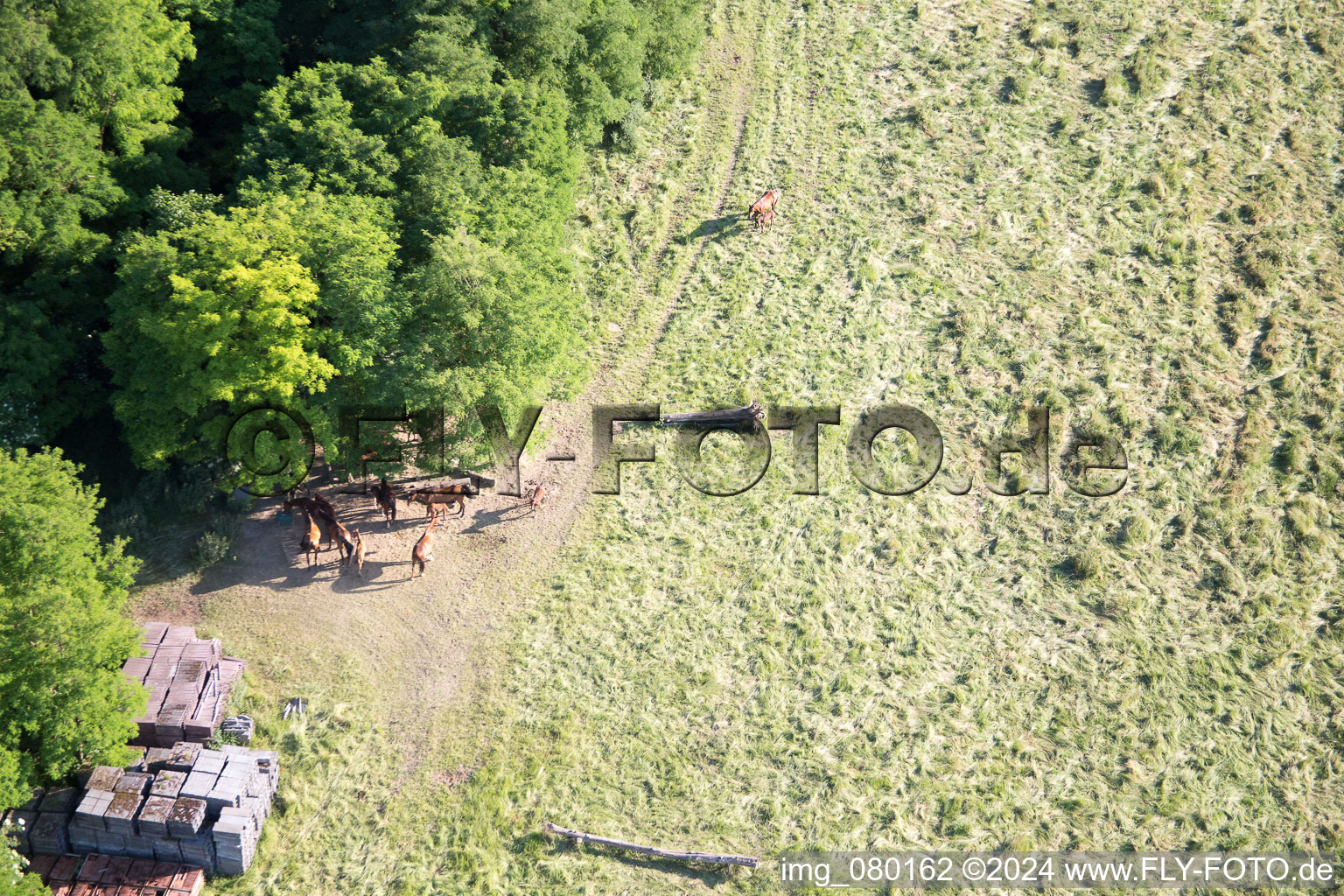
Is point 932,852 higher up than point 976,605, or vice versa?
point 976,605

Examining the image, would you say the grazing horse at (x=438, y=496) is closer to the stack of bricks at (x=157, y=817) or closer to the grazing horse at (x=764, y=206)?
the stack of bricks at (x=157, y=817)

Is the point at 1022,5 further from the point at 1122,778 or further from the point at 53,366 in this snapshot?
the point at 53,366

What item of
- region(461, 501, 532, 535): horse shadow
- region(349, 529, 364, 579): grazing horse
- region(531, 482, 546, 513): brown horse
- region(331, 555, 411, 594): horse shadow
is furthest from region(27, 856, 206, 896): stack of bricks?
region(531, 482, 546, 513): brown horse

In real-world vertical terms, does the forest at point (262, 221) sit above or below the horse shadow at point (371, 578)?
above

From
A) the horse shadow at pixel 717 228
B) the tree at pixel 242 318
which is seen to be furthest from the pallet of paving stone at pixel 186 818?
the horse shadow at pixel 717 228

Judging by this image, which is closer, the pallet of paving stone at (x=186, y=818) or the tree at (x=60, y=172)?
the pallet of paving stone at (x=186, y=818)

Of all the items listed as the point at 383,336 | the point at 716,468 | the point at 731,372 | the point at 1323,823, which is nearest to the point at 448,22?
the point at 383,336

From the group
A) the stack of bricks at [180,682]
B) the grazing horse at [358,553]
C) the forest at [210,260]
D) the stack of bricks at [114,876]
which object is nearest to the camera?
the stack of bricks at [114,876]
